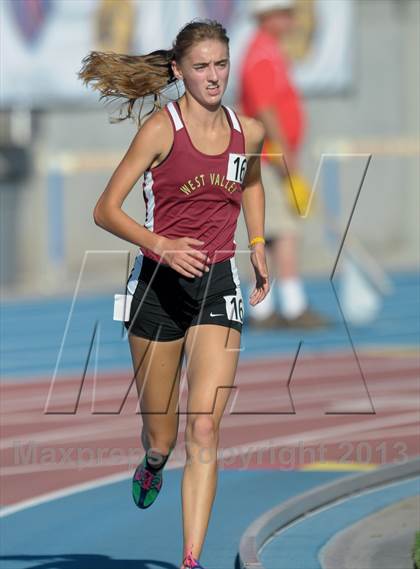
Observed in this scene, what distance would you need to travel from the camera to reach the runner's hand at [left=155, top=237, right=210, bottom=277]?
21.1 ft

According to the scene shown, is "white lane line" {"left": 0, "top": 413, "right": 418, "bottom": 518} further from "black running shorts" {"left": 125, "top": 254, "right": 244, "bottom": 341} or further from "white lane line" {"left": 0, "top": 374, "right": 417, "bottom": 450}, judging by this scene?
"black running shorts" {"left": 125, "top": 254, "right": 244, "bottom": 341}

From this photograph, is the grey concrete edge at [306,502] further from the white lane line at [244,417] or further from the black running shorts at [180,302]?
the white lane line at [244,417]

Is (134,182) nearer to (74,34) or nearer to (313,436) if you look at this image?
(313,436)

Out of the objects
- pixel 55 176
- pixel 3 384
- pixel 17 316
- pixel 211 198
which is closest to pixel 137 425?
pixel 3 384

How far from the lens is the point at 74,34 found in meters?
22.7

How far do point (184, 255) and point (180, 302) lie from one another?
0.52 metres

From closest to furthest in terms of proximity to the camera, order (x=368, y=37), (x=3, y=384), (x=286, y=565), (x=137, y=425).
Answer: (x=286, y=565), (x=137, y=425), (x=3, y=384), (x=368, y=37)

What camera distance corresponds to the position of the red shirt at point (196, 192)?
6.75 metres

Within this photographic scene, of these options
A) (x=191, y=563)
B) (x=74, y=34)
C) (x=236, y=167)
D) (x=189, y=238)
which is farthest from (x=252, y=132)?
(x=74, y=34)

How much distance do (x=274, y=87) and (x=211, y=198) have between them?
8730mm

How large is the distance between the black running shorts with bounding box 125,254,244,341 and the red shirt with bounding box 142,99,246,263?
9 centimetres

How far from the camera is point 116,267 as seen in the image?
23.6 meters

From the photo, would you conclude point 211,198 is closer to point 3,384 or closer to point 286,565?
point 286,565

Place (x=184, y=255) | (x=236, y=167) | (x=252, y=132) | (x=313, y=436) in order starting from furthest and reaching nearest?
(x=313, y=436) → (x=252, y=132) → (x=236, y=167) → (x=184, y=255)
